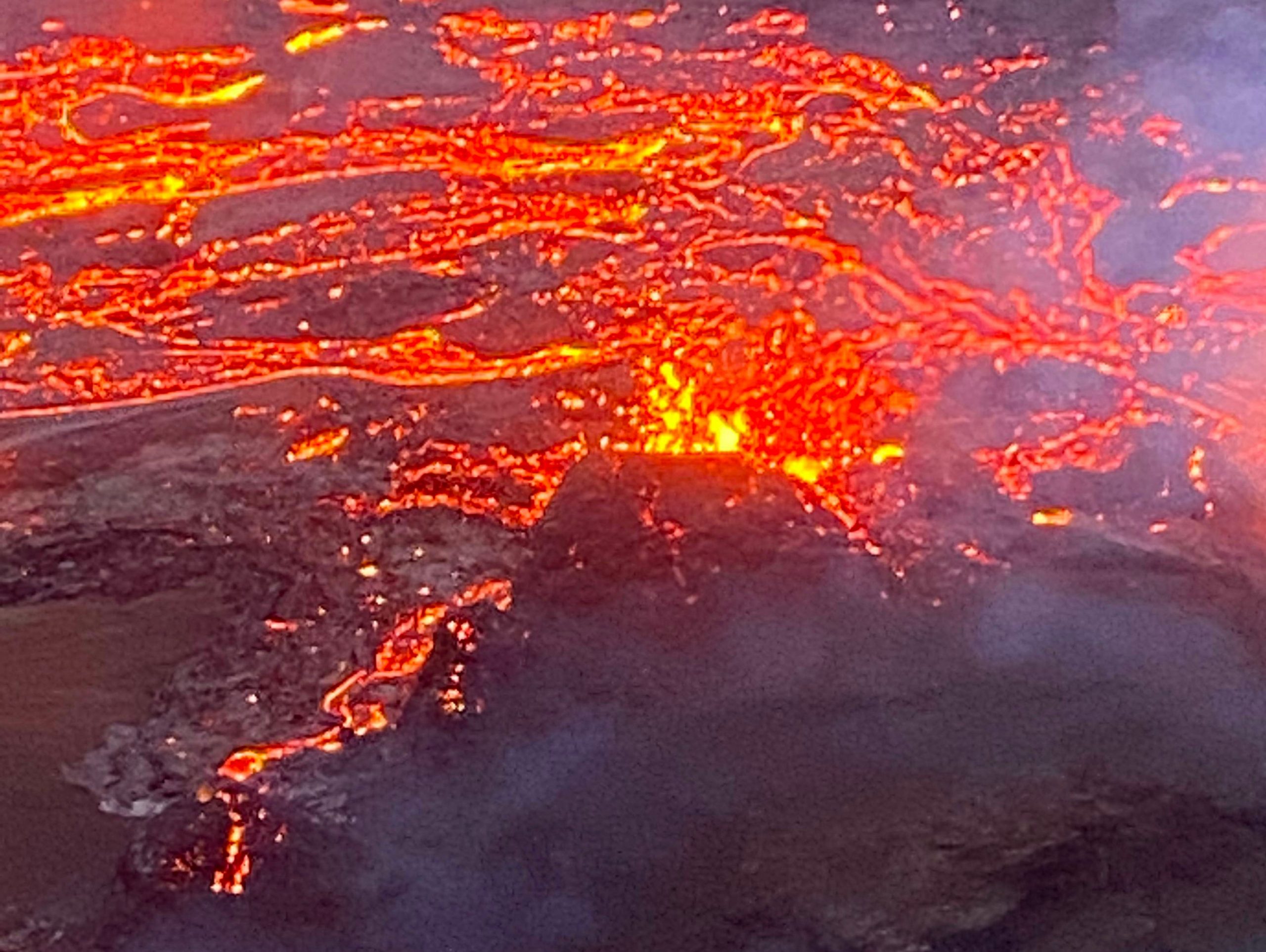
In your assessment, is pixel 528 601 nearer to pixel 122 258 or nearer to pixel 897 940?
pixel 897 940

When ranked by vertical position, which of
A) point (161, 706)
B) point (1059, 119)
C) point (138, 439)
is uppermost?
point (1059, 119)

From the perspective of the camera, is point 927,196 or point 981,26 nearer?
point 927,196

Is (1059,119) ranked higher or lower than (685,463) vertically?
higher

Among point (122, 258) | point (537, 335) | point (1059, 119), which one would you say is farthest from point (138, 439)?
point (1059, 119)

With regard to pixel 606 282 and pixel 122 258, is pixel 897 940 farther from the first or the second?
pixel 122 258

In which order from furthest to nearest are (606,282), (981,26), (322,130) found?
(981,26) → (322,130) → (606,282)

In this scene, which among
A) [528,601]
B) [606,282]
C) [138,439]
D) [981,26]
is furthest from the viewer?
[981,26]
